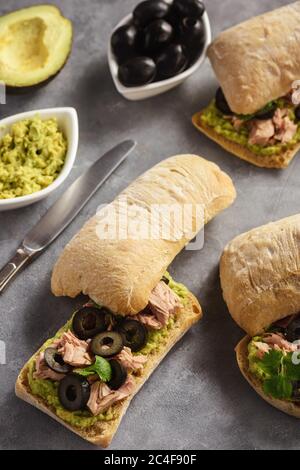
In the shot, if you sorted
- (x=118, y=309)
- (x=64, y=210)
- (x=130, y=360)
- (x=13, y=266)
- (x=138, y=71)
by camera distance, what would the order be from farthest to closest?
(x=138, y=71)
(x=64, y=210)
(x=13, y=266)
(x=118, y=309)
(x=130, y=360)

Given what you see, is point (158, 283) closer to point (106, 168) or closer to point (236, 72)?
point (106, 168)

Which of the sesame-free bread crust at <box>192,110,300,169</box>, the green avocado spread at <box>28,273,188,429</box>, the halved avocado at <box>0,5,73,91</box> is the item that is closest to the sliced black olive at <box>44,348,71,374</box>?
the green avocado spread at <box>28,273,188,429</box>

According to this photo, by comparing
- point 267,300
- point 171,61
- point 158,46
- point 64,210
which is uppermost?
point 158,46

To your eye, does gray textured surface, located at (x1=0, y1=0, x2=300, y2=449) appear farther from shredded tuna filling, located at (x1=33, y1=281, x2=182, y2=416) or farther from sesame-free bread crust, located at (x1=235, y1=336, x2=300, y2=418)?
shredded tuna filling, located at (x1=33, y1=281, x2=182, y2=416)

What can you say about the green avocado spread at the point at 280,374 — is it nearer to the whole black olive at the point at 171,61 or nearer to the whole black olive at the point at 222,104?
the whole black olive at the point at 222,104

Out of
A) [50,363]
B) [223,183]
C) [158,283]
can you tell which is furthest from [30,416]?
[223,183]

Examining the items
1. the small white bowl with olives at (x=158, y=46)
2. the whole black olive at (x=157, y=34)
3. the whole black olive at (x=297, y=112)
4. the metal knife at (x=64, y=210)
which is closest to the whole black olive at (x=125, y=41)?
the small white bowl with olives at (x=158, y=46)

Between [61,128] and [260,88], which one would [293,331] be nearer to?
[260,88]

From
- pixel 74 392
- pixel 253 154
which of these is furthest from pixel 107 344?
pixel 253 154
